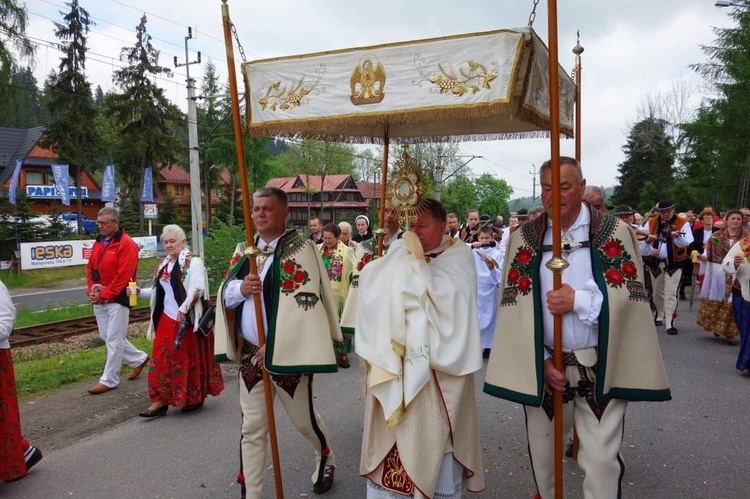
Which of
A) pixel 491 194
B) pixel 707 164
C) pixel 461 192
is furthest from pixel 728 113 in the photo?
pixel 491 194

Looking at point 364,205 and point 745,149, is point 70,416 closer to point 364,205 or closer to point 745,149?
point 745,149

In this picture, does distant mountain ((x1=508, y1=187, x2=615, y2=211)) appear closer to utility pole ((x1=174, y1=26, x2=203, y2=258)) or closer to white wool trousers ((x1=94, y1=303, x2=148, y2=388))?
white wool trousers ((x1=94, y1=303, x2=148, y2=388))

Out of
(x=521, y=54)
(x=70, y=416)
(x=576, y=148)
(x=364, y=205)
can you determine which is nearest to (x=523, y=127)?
(x=576, y=148)

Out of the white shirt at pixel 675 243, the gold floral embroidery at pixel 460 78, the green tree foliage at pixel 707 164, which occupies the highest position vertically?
the green tree foliage at pixel 707 164

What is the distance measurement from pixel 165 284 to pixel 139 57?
34.9 metres

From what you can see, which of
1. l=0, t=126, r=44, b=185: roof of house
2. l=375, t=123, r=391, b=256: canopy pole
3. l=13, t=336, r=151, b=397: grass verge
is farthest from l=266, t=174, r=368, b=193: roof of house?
l=375, t=123, r=391, b=256: canopy pole

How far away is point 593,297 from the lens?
2.85 metres

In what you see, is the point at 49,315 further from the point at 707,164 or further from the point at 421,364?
the point at 707,164

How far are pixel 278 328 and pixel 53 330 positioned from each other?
924 cm

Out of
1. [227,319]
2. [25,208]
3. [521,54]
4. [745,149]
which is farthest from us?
[25,208]

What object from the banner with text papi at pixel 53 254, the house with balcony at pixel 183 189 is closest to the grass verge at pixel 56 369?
the banner with text papi at pixel 53 254

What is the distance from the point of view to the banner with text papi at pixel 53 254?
23.4m

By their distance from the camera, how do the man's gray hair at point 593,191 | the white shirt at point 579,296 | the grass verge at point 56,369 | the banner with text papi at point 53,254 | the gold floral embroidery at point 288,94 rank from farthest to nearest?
the banner with text papi at point 53,254, the grass verge at point 56,369, the man's gray hair at point 593,191, the gold floral embroidery at point 288,94, the white shirt at point 579,296

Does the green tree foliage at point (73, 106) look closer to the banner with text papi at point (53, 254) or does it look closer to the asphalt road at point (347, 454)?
the banner with text papi at point (53, 254)
